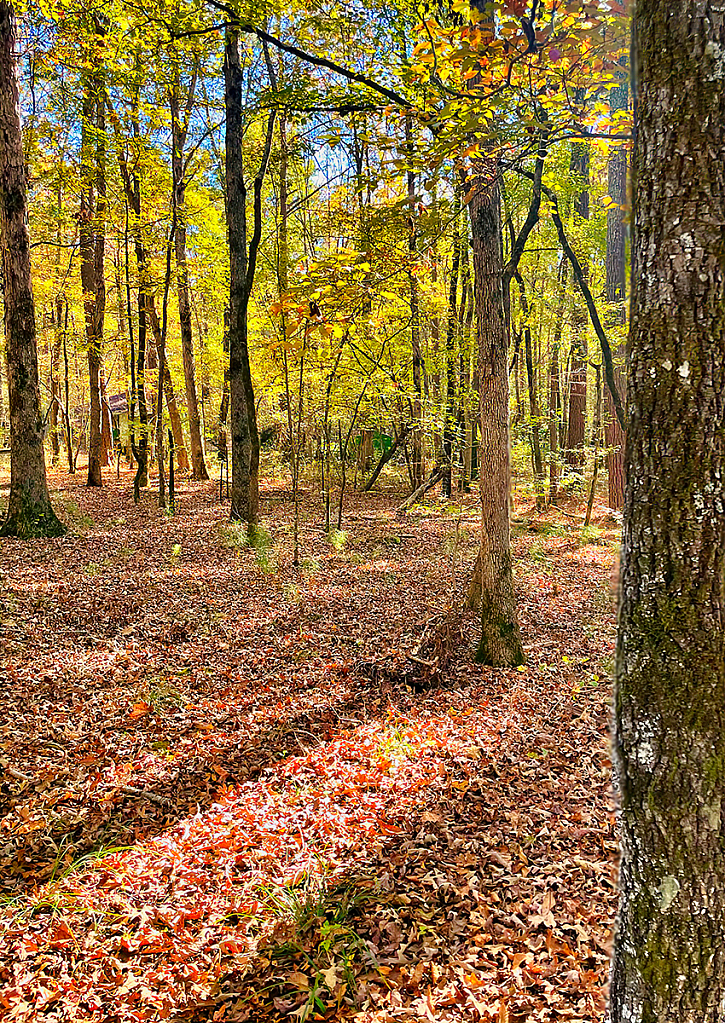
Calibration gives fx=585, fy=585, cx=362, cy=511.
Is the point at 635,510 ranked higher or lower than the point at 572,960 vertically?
higher

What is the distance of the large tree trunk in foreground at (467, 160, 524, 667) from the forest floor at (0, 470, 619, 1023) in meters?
0.43

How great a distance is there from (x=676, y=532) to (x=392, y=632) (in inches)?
214

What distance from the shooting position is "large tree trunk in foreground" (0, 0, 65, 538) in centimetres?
870

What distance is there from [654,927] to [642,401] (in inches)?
55.4

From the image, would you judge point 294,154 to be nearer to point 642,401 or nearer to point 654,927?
point 642,401

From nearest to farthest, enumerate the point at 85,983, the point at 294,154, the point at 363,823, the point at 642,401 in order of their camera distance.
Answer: the point at 642,401, the point at 85,983, the point at 363,823, the point at 294,154

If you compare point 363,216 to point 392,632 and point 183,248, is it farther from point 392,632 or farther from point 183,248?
point 183,248

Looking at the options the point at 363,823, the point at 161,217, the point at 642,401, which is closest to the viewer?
the point at 642,401

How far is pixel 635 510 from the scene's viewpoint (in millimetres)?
1580

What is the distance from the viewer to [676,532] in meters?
1.50

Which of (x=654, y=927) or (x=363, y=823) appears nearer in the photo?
(x=654, y=927)

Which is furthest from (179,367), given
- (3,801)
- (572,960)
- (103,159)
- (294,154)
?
(572,960)

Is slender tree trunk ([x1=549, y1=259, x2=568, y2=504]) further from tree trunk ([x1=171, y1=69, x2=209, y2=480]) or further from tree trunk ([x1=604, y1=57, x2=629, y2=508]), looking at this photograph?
tree trunk ([x1=171, y1=69, x2=209, y2=480])

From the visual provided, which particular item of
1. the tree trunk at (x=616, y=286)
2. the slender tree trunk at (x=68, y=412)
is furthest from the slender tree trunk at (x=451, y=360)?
the slender tree trunk at (x=68, y=412)
